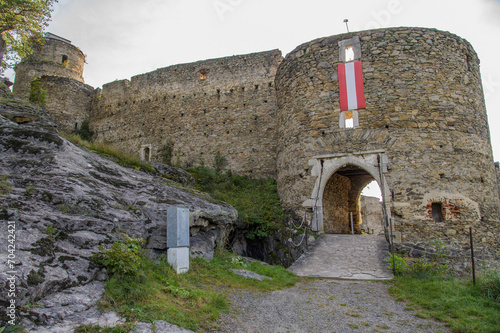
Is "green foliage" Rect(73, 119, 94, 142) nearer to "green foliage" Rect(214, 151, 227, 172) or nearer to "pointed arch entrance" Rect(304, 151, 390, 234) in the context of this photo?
"green foliage" Rect(214, 151, 227, 172)

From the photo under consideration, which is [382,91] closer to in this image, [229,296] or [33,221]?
[229,296]

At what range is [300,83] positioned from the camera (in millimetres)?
11352

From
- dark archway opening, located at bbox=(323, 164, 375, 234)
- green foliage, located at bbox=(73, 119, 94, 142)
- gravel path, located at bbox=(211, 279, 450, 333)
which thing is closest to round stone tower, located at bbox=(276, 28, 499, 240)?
dark archway opening, located at bbox=(323, 164, 375, 234)

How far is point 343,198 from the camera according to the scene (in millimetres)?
13836

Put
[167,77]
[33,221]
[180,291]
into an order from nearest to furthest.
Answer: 1. [33,221]
2. [180,291]
3. [167,77]

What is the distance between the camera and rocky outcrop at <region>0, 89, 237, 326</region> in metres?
3.30

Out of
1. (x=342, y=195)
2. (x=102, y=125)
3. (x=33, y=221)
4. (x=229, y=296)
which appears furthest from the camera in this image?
(x=102, y=125)

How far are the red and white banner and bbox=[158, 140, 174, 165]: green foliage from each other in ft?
31.8

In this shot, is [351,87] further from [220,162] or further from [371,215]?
[371,215]

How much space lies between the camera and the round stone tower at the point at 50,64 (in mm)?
20438

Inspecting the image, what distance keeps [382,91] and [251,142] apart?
21.9 ft

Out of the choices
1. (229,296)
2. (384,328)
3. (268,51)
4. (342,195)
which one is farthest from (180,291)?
(268,51)

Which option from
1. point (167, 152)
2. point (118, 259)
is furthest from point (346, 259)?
point (167, 152)

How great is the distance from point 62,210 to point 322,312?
3930 mm
